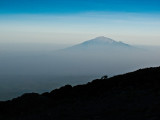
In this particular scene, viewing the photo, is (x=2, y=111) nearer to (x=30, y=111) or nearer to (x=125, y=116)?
(x=30, y=111)

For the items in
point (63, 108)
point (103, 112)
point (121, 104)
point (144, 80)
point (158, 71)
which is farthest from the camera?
point (158, 71)

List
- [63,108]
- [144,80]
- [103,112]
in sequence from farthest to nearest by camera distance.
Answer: [144,80], [63,108], [103,112]

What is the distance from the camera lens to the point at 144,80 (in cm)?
2373

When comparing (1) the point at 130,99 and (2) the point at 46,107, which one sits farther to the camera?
(2) the point at 46,107

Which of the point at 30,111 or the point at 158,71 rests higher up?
the point at 158,71

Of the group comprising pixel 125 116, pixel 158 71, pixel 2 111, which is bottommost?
pixel 125 116

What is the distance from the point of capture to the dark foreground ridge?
51.4ft

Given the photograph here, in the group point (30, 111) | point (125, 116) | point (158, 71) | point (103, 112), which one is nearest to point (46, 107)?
point (30, 111)

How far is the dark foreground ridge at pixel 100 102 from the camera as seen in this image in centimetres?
1568

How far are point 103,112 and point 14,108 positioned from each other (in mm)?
8056

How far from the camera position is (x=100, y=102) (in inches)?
767

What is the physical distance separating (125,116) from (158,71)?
1280 cm

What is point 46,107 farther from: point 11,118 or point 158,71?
point 158,71

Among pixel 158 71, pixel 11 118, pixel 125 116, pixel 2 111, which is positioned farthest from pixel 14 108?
pixel 158 71
